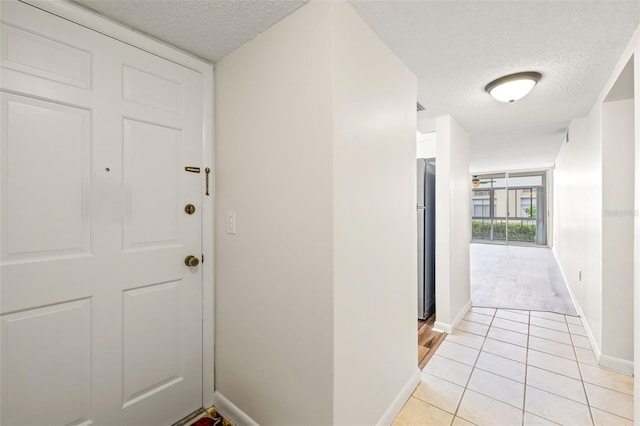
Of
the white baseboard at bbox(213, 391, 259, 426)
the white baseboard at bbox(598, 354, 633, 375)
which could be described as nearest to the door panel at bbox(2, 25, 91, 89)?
the white baseboard at bbox(213, 391, 259, 426)

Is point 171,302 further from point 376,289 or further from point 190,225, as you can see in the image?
point 376,289

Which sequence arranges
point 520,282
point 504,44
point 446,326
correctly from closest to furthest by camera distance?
point 504,44
point 446,326
point 520,282

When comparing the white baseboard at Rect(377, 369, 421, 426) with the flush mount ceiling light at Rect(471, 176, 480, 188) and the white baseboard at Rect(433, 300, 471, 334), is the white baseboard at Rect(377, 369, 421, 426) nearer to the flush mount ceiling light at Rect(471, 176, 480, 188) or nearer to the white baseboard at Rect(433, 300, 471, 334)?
the white baseboard at Rect(433, 300, 471, 334)

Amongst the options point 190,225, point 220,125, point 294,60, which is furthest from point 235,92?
point 190,225

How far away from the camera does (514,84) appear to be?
196cm

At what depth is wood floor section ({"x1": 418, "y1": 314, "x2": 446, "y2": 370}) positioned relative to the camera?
2.33 m

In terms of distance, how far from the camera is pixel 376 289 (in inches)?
59.6

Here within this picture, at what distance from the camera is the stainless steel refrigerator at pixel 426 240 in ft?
9.90

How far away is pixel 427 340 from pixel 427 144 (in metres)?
2.17

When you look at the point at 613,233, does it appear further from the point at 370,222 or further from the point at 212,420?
the point at 212,420

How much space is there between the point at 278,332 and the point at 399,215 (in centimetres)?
98

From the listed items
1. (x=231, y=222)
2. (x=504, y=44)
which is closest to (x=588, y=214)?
(x=504, y=44)

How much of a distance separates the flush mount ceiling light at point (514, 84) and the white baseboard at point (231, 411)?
8.80ft

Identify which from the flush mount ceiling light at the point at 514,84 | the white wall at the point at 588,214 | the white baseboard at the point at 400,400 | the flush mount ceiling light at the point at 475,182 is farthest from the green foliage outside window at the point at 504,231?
the white baseboard at the point at 400,400
